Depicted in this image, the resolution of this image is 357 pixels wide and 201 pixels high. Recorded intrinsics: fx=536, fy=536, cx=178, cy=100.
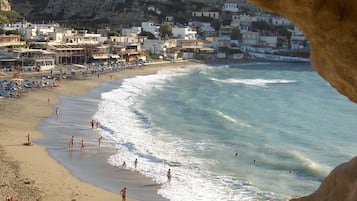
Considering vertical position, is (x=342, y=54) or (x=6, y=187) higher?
(x=342, y=54)

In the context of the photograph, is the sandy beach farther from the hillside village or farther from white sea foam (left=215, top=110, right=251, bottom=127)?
the hillside village

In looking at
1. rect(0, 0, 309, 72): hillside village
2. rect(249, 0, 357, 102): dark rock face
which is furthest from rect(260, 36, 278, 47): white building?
rect(249, 0, 357, 102): dark rock face

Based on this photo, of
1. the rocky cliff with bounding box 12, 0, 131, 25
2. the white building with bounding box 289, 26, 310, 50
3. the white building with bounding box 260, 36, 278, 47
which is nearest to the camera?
the white building with bounding box 260, 36, 278, 47

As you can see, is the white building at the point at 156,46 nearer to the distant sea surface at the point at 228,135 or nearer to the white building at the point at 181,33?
the white building at the point at 181,33

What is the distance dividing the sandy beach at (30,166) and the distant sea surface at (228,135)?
3010 millimetres

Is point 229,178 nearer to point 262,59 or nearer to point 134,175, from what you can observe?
point 134,175

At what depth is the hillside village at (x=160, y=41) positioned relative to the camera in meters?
64.7

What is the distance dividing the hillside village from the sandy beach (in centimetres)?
2063

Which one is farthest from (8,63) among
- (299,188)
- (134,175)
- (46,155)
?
(299,188)

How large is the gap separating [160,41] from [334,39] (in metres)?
82.7

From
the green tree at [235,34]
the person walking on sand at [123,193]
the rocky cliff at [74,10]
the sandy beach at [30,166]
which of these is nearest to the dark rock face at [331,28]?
the person walking on sand at [123,193]

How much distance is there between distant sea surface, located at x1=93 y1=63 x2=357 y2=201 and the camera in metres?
23.2

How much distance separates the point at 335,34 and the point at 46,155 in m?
21.9

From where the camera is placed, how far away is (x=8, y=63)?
58656 millimetres
